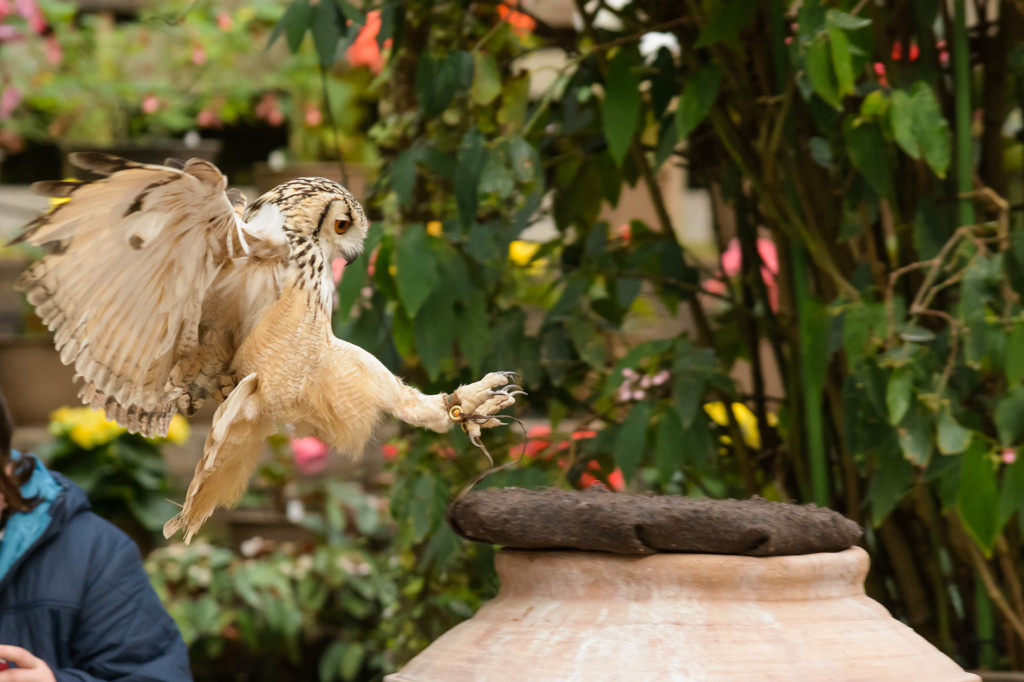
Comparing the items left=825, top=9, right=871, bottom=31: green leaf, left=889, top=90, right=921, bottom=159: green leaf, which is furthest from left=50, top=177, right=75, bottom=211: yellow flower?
left=889, top=90, right=921, bottom=159: green leaf

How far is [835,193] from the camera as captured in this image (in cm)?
191

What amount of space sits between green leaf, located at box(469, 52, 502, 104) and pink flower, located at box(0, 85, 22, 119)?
2452 millimetres

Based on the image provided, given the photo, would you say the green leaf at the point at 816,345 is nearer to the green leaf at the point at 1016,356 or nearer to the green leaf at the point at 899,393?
the green leaf at the point at 899,393

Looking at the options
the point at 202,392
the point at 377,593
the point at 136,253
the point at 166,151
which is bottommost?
the point at 377,593

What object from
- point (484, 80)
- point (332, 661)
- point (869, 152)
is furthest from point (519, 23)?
point (332, 661)

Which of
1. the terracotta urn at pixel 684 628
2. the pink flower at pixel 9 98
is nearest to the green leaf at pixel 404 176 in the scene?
the terracotta urn at pixel 684 628

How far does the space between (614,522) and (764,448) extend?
104 centimetres

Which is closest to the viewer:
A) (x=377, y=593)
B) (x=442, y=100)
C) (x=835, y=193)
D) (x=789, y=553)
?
(x=789, y=553)

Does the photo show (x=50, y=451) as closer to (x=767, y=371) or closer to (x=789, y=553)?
(x=767, y=371)

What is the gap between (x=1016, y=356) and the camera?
1498 mm

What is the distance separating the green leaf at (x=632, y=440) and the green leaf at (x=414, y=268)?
1.27 ft

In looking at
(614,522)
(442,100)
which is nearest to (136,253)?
(614,522)

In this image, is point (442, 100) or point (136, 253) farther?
point (442, 100)

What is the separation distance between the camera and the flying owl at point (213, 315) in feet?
2.81
